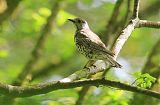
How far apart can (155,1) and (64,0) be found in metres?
2.12

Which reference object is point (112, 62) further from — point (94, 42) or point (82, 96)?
point (82, 96)

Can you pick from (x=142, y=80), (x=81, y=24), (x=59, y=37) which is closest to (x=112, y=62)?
(x=142, y=80)

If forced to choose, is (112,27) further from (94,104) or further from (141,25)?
(141,25)

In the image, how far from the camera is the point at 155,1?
10.9 m

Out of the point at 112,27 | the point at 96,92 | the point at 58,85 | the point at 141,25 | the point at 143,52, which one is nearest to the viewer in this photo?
the point at 58,85

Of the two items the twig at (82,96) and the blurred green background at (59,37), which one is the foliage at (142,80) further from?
the blurred green background at (59,37)

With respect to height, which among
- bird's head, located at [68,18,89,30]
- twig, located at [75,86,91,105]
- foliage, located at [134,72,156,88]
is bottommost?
foliage, located at [134,72,156,88]

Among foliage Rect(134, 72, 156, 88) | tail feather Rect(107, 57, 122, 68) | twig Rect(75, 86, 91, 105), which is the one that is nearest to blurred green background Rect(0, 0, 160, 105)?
twig Rect(75, 86, 91, 105)

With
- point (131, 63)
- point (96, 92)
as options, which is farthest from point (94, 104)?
point (131, 63)

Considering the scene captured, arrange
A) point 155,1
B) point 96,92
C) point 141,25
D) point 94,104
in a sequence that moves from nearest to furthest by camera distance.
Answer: point 141,25 < point 94,104 < point 96,92 < point 155,1

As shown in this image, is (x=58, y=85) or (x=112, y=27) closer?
(x=58, y=85)

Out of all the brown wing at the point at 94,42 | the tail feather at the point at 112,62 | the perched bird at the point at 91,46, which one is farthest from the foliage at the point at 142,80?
the brown wing at the point at 94,42

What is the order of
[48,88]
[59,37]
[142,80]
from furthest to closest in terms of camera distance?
[59,37]
[142,80]
[48,88]

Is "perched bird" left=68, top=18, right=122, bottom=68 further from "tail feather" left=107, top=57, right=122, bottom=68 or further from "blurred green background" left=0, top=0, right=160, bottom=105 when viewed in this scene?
"blurred green background" left=0, top=0, right=160, bottom=105
